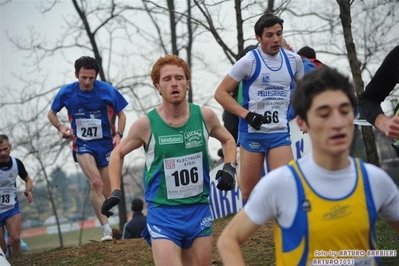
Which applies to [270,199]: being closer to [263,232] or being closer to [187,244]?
[187,244]

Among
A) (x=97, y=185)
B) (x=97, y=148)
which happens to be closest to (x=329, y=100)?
(x=97, y=185)

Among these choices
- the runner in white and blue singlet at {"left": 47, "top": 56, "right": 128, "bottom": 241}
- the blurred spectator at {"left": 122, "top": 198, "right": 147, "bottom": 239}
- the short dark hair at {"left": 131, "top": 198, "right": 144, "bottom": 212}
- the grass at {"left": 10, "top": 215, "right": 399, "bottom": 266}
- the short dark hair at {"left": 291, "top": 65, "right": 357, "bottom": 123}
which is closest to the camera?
the short dark hair at {"left": 291, "top": 65, "right": 357, "bottom": 123}

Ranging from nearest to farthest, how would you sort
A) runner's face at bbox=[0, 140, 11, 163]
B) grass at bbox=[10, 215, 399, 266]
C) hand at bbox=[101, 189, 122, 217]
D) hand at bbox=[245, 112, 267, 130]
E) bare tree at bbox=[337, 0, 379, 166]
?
hand at bbox=[101, 189, 122, 217]
hand at bbox=[245, 112, 267, 130]
grass at bbox=[10, 215, 399, 266]
bare tree at bbox=[337, 0, 379, 166]
runner's face at bbox=[0, 140, 11, 163]

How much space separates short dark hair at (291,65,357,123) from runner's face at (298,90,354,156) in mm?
28

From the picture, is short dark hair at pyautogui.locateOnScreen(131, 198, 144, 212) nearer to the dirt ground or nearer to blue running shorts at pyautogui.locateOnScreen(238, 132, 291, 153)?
the dirt ground

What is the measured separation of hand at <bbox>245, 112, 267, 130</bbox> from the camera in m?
6.93

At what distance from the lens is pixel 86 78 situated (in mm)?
9844

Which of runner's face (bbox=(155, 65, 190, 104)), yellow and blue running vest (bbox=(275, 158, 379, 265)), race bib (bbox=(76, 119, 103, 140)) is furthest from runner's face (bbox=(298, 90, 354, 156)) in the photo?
race bib (bbox=(76, 119, 103, 140))

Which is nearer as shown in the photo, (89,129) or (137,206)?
(89,129)

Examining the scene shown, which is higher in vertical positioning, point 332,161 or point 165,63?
point 165,63

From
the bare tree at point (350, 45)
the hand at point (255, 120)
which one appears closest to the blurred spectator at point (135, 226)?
the bare tree at point (350, 45)

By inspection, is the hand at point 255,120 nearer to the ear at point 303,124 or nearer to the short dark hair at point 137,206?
the ear at point 303,124

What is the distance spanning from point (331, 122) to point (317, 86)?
21cm

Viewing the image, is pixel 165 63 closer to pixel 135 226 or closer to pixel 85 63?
pixel 85 63
